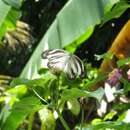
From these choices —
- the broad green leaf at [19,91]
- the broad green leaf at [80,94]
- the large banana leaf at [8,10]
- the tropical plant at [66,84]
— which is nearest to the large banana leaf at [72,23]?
the tropical plant at [66,84]

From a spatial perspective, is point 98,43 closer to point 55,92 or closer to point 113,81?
point 113,81

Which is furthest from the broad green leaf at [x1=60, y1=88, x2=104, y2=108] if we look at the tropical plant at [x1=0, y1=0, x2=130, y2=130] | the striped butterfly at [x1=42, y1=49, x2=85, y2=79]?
the striped butterfly at [x1=42, y1=49, x2=85, y2=79]

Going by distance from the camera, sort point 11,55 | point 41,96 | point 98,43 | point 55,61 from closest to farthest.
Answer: point 55,61 < point 41,96 < point 98,43 < point 11,55

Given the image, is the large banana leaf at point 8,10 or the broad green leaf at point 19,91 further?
the large banana leaf at point 8,10

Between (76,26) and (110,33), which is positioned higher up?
(76,26)

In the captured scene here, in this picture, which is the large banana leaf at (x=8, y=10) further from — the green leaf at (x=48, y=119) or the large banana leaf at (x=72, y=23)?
the green leaf at (x=48, y=119)

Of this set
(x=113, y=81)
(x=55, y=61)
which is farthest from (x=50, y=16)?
(x=55, y=61)

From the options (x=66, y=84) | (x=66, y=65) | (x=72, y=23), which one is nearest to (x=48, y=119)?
(x=66, y=84)

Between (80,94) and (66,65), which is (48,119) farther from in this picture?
(80,94)

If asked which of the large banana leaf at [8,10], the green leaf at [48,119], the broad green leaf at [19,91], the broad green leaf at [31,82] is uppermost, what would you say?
the large banana leaf at [8,10]
